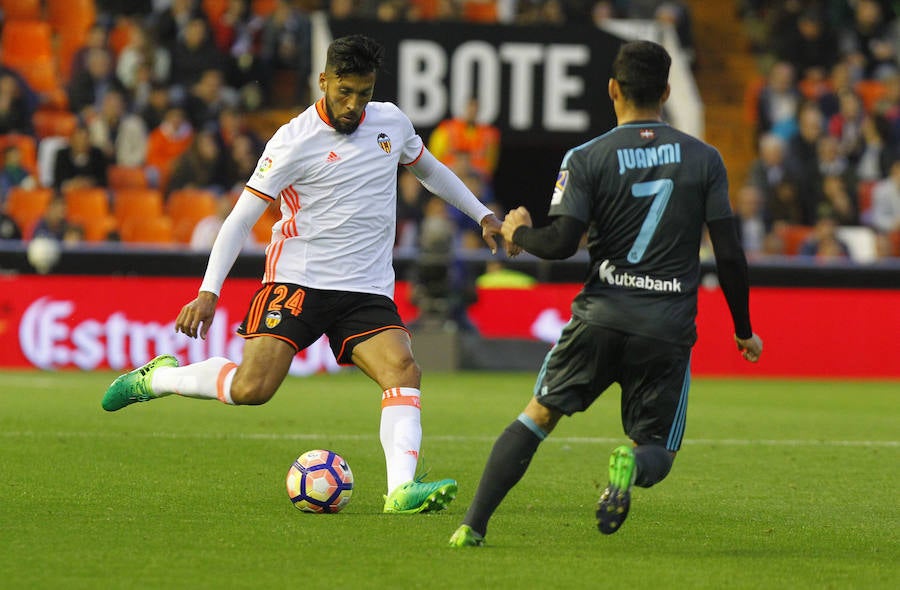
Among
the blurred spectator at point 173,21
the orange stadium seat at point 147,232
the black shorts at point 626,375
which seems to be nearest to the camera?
Answer: the black shorts at point 626,375

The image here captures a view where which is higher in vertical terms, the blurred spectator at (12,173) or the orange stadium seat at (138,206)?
the blurred spectator at (12,173)

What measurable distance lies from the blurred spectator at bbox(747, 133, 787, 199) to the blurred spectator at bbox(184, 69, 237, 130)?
6.85 metres

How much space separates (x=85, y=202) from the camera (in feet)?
61.7

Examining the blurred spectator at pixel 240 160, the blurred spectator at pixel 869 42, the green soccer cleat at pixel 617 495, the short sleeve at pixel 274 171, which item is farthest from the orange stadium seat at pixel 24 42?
the green soccer cleat at pixel 617 495

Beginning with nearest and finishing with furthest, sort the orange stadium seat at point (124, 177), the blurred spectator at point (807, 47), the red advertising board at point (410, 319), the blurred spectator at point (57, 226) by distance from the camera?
the red advertising board at point (410, 319), the blurred spectator at point (57, 226), the orange stadium seat at point (124, 177), the blurred spectator at point (807, 47)

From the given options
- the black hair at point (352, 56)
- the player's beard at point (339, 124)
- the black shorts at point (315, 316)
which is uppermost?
the black hair at point (352, 56)

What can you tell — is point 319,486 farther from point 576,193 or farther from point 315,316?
point 576,193

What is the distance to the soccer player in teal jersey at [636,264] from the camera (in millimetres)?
5941

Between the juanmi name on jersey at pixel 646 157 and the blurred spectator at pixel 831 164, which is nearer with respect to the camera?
the juanmi name on jersey at pixel 646 157

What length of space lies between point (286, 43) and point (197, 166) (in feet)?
8.00

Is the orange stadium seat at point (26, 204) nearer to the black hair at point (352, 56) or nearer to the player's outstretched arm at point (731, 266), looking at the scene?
the black hair at point (352, 56)

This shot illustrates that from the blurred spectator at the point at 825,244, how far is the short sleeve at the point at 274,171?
13.3 metres

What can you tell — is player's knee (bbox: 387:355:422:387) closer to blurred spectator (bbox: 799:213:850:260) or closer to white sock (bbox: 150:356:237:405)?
white sock (bbox: 150:356:237:405)

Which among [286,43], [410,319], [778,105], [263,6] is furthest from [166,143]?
[778,105]
